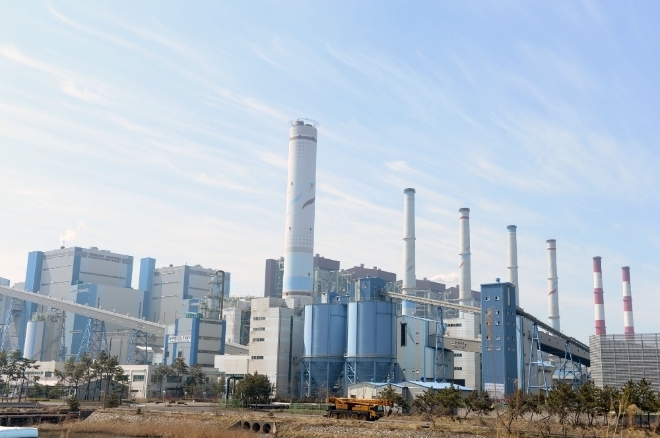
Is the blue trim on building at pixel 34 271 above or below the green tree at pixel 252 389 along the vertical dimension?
above

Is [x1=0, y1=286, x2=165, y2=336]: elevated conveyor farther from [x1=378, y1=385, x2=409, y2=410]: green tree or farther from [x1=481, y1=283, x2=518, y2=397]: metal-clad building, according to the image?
[x1=378, y1=385, x2=409, y2=410]: green tree

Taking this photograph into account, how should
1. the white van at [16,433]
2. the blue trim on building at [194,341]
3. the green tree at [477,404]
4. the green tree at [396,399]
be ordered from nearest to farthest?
the white van at [16,433] → the green tree at [477,404] → the green tree at [396,399] → the blue trim on building at [194,341]

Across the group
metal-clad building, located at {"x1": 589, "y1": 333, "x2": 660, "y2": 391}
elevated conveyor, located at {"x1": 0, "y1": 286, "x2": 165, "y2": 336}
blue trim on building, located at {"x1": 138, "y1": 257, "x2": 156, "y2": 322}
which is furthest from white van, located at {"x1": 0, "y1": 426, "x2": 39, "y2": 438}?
blue trim on building, located at {"x1": 138, "y1": 257, "x2": 156, "y2": 322}

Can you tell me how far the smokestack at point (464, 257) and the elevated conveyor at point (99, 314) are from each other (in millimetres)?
46824

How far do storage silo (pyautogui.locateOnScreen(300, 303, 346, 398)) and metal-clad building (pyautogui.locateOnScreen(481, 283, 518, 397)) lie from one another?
19.3 m

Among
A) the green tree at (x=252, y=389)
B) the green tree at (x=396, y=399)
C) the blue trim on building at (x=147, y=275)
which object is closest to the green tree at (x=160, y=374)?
the green tree at (x=252, y=389)

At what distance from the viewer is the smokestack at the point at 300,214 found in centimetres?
9538

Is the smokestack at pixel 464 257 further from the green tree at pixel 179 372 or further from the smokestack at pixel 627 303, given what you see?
the green tree at pixel 179 372

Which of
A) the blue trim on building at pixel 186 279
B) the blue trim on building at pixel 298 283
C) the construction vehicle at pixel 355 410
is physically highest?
the blue trim on building at pixel 186 279

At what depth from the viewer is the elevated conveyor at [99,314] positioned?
10162 centimetres

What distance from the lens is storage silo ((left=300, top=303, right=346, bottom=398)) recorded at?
80.3 m

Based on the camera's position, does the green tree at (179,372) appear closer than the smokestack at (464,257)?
Yes

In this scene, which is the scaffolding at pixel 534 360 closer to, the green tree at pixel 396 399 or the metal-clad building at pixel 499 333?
the metal-clad building at pixel 499 333

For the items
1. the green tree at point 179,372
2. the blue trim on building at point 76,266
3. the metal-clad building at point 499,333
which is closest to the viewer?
the metal-clad building at point 499,333
